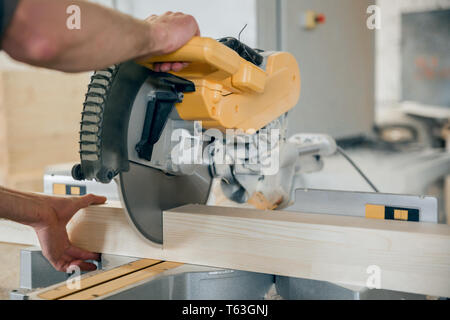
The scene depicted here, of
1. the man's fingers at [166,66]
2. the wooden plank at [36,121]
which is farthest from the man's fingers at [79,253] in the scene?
the wooden plank at [36,121]

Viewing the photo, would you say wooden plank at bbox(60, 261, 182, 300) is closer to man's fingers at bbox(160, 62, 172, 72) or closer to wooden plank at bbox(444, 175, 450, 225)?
man's fingers at bbox(160, 62, 172, 72)

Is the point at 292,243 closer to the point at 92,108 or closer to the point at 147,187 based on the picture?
the point at 147,187

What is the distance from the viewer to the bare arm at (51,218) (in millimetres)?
1039

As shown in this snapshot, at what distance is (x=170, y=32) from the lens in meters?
0.72

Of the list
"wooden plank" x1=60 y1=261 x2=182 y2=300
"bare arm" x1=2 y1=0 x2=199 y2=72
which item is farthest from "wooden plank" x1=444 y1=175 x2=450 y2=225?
"bare arm" x1=2 y1=0 x2=199 y2=72

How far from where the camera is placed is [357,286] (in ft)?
2.89

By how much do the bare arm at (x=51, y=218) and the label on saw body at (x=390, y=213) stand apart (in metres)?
0.61

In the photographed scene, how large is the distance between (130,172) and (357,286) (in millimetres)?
455

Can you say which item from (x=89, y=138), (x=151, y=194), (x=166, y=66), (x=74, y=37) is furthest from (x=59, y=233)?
(x=74, y=37)

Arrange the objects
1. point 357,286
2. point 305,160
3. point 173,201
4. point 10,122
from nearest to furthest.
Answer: point 357,286 → point 173,201 → point 305,160 → point 10,122

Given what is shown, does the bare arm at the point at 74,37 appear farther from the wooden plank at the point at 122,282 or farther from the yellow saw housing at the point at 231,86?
the wooden plank at the point at 122,282

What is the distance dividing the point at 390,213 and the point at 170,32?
1.92 ft
